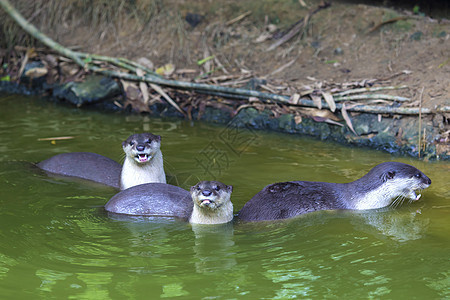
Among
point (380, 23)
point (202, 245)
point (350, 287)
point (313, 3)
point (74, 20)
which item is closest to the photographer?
point (350, 287)

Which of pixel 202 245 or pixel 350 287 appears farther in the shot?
pixel 202 245

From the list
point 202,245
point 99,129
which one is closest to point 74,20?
point 99,129

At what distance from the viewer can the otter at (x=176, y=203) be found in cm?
461

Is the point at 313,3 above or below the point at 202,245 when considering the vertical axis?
above

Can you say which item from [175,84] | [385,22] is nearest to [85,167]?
[175,84]

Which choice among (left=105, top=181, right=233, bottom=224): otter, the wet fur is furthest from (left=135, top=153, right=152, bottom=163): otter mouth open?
the wet fur

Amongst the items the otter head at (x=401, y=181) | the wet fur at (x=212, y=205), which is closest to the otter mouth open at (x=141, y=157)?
the wet fur at (x=212, y=205)

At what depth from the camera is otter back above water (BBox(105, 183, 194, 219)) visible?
4926mm

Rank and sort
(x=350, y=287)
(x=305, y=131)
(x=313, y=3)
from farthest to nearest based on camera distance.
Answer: (x=313, y=3)
(x=305, y=131)
(x=350, y=287)

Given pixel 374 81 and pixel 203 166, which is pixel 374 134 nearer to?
pixel 374 81

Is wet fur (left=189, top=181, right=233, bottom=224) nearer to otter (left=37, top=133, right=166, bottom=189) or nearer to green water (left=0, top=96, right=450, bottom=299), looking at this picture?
green water (left=0, top=96, right=450, bottom=299)

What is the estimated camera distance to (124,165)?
18.5 feet

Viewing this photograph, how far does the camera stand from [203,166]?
20.6 feet

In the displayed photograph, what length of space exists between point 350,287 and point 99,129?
Answer: 4.68 meters
